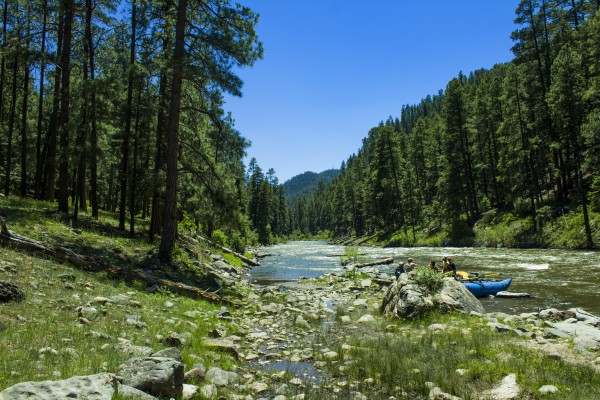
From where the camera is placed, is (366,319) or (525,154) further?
(525,154)

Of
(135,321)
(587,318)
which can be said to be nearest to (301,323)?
(135,321)

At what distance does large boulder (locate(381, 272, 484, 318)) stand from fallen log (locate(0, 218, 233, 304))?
535 centimetres

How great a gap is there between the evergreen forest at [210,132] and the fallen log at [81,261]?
328 cm

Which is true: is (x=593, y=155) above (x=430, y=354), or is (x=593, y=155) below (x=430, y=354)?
above

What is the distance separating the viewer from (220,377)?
19.6 ft

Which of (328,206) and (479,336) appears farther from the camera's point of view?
(328,206)

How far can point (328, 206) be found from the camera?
126 meters

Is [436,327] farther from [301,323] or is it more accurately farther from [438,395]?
[438,395]

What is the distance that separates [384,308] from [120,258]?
30.6 ft

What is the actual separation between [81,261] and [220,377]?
677 cm

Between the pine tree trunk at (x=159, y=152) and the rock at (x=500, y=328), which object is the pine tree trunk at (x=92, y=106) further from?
the rock at (x=500, y=328)

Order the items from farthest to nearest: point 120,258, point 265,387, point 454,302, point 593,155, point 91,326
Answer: point 593,155 → point 120,258 → point 454,302 → point 91,326 → point 265,387

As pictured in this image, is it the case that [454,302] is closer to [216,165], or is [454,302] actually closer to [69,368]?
[69,368]

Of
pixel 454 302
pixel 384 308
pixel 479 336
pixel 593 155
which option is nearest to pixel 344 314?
pixel 384 308
